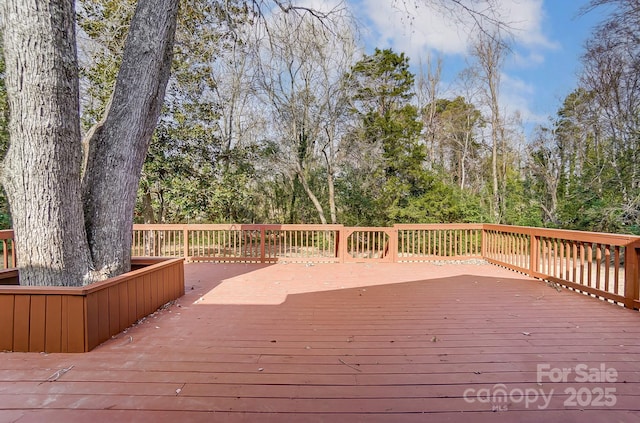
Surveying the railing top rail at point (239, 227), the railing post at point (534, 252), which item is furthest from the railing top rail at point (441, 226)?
the railing post at point (534, 252)

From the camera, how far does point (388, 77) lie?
9.96 m

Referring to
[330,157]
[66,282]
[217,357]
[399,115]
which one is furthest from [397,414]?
[399,115]

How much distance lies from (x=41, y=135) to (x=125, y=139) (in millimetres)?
698

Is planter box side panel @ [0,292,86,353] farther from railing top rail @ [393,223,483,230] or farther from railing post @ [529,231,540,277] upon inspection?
railing post @ [529,231,540,277]

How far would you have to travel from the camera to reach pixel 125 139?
3121mm

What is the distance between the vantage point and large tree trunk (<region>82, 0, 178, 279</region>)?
119 inches

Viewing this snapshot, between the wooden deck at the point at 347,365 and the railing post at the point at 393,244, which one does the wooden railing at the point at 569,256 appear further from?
the railing post at the point at 393,244

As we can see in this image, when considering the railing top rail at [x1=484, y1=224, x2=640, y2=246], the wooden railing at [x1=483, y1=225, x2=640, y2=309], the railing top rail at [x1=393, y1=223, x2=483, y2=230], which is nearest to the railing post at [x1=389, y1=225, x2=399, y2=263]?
the railing top rail at [x1=393, y1=223, x2=483, y2=230]

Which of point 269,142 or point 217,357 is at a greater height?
point 269,142

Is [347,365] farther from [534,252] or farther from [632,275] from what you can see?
[534,252]

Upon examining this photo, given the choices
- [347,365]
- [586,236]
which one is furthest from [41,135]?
[586,236]

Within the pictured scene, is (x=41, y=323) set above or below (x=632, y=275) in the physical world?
below

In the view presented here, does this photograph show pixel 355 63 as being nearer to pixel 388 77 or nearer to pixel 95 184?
pixel 388 77

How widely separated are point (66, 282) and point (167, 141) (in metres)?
5.86
